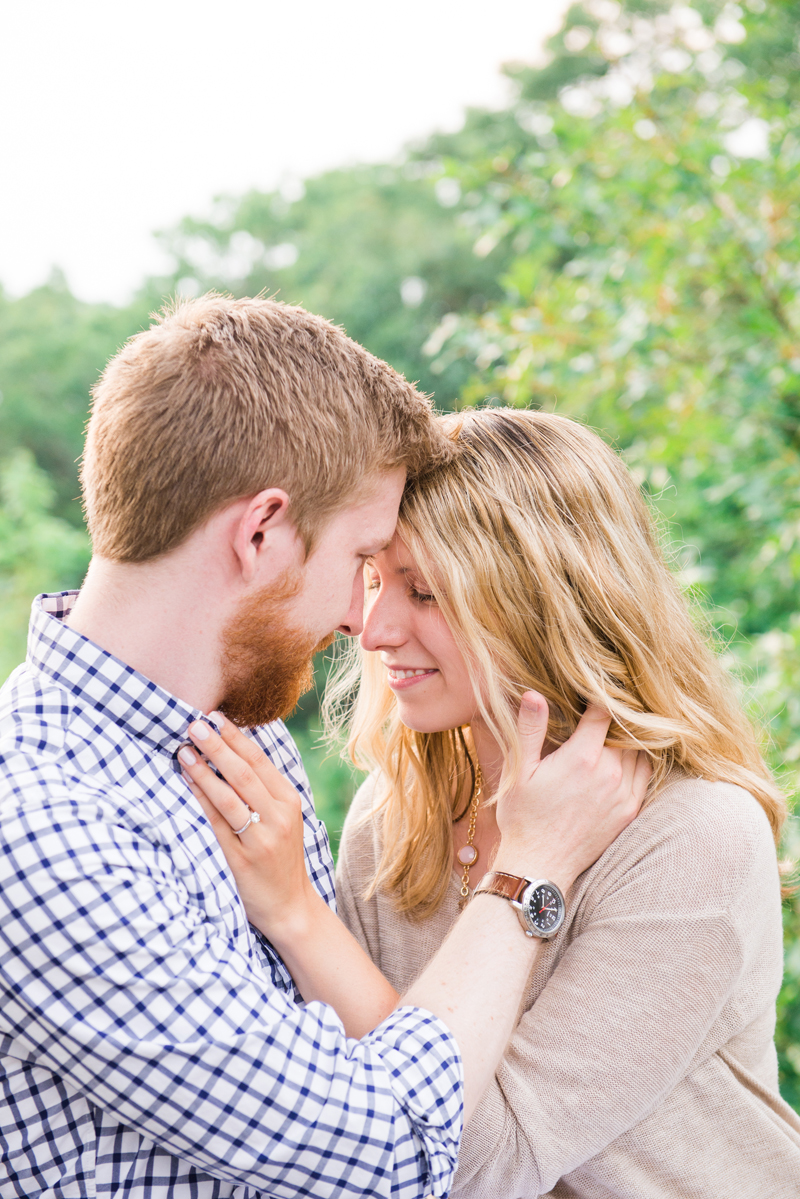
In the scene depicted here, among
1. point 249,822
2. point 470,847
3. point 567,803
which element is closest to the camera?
point 249,822

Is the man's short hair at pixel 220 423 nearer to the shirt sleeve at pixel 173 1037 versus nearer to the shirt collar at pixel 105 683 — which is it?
the shirt collar at pixel 105 683

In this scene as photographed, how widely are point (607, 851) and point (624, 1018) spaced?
0.31 m

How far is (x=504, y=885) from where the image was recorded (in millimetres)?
1770

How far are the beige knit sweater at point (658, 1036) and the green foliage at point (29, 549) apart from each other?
7669 mm

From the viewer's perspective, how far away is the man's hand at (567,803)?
181 centimetres

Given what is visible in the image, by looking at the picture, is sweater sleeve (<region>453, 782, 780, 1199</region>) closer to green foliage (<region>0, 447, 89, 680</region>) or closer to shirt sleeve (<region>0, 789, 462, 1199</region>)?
shirt sleeve (<region>0, 789, 462, 1199</region>)

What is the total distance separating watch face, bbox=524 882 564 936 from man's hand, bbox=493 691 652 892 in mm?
29

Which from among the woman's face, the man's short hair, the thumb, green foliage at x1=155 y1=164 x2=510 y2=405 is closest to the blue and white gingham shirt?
the man's short hair

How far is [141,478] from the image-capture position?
1514 mm

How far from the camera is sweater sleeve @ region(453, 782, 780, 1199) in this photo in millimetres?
1641

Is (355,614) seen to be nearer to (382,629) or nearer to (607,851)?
(382,629)

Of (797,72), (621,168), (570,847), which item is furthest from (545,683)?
(797,72)

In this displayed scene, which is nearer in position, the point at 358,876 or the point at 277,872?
the point at 277,872

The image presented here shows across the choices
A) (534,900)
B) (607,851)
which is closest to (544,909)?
(534,900)
